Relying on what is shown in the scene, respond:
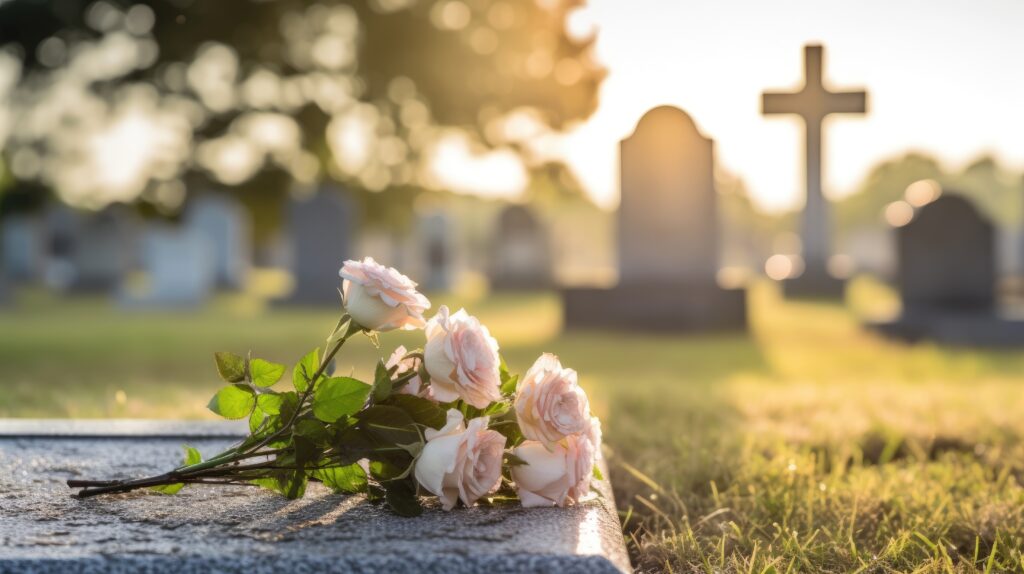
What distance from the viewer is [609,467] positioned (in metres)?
3.11

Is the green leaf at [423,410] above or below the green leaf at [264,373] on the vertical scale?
below

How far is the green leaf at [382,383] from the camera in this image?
188 cm

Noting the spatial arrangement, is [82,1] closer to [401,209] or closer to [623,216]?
[623,216]

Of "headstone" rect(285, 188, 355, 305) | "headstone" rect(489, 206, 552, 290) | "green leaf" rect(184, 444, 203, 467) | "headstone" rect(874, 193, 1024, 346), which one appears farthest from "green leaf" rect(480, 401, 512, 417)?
"headstone" rect(489, 206, 552, 290)

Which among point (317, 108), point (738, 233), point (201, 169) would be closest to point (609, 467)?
point (317, 108)

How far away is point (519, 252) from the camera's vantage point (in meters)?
18.8

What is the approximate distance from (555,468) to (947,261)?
9.75 metres

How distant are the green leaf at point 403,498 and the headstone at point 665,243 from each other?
770 centimetres

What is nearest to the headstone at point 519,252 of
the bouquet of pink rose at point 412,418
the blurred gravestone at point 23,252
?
the blurred gravestone at point 23,252

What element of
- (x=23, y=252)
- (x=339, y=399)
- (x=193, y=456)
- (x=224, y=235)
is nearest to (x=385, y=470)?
(x=339, y=399)

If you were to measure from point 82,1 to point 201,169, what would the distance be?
7.30 m

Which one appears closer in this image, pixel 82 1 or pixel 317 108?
pixel 82 1

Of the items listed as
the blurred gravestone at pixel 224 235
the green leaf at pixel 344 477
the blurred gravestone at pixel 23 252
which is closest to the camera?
the green leaf at pixel 344 477

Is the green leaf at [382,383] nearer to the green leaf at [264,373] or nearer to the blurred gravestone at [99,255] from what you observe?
the green leaf at [264,373]
